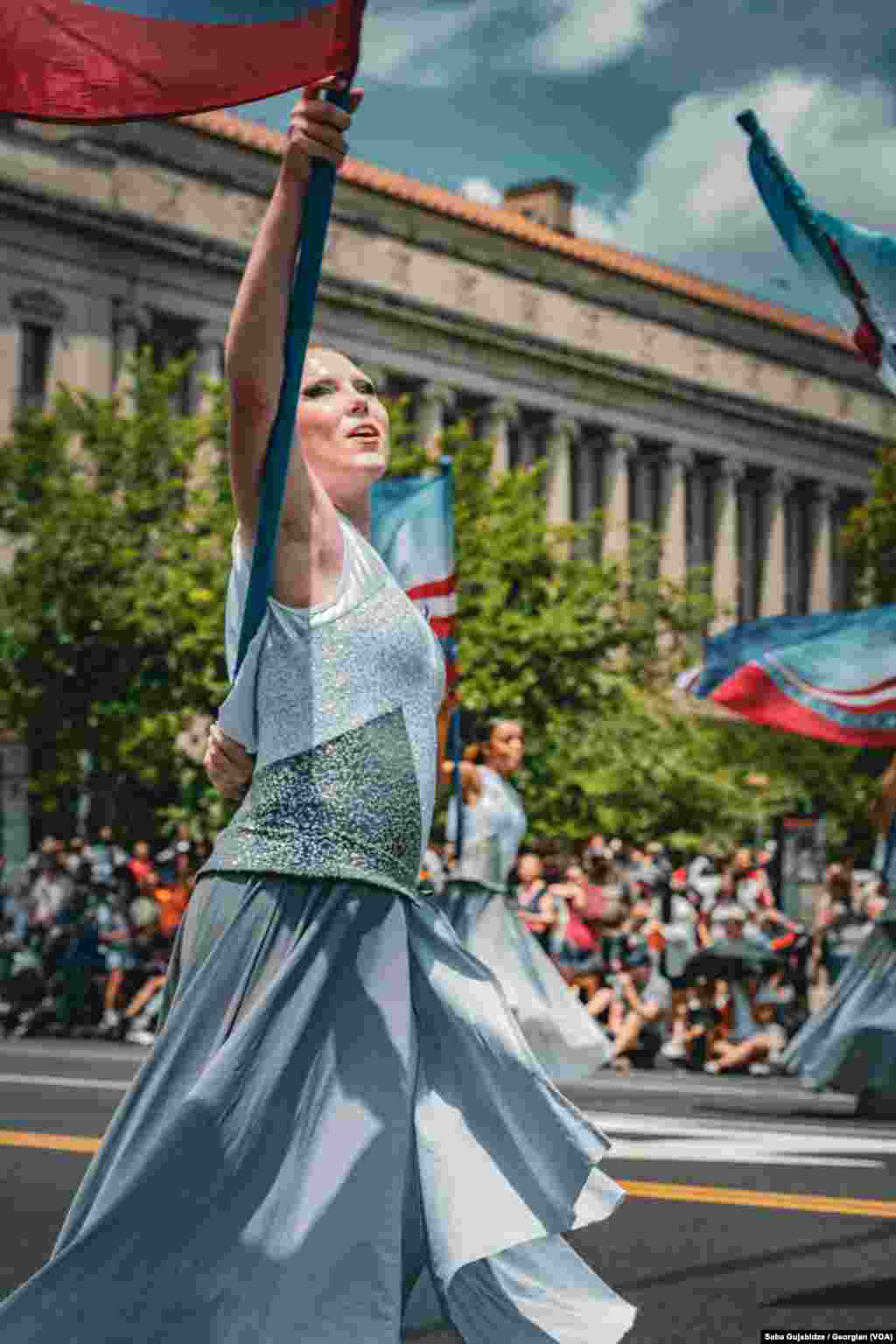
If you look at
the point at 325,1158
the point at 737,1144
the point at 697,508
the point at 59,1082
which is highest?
the point at 697,508

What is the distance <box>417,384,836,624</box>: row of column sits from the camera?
2889 inches

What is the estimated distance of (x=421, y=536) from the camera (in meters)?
16.4

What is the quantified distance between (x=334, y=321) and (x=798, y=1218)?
185 feet

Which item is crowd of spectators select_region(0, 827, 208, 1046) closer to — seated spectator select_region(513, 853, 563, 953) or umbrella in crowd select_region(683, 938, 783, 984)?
seated spectator select_region(513, 853, 563, 953)

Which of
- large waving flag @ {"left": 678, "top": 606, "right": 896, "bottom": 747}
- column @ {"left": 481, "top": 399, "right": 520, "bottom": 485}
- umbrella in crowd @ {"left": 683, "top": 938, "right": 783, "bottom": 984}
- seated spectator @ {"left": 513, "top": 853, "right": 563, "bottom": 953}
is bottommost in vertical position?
umbrella in crowd @ {"left": 683, "top": 938, "right": 783, "bottom": 984}

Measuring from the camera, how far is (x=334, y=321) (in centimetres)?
6347

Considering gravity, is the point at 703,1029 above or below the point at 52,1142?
below

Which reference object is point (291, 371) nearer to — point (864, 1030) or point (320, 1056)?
point (320, 1056)

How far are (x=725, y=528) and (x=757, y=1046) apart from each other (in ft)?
205

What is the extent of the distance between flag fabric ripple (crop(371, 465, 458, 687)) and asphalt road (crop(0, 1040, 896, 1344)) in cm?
330

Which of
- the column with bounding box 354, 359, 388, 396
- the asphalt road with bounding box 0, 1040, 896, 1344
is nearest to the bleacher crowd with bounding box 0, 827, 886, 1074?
the asphalt road with bounding box 0, 1040, 896, 1344

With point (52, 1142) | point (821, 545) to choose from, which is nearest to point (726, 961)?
point (52, 1142)

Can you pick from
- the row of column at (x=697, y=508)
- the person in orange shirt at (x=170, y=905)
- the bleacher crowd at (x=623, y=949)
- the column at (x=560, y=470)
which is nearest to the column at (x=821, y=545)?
the row of column at (x=697, y=508)

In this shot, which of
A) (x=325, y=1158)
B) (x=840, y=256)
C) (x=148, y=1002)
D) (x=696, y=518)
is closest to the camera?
(x=325, y=1158)
